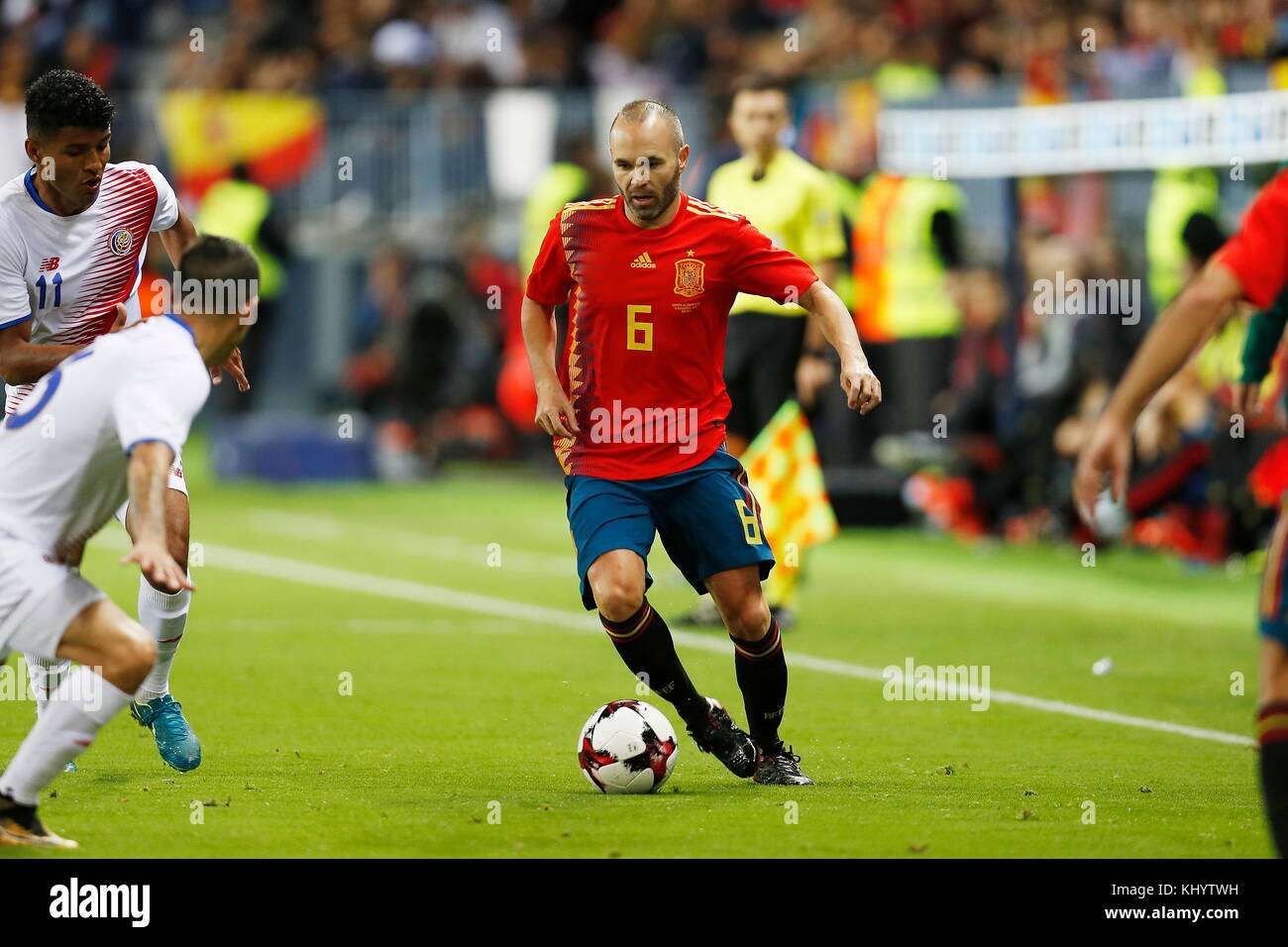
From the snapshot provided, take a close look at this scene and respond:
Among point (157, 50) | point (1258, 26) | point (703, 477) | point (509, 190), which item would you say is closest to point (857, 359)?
point (703, 477)

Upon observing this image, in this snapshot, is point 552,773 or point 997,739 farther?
point 997,739

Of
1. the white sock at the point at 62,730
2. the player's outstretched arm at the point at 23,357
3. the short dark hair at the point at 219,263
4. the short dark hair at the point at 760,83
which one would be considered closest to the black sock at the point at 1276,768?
the short dark hair at the point at 219,263

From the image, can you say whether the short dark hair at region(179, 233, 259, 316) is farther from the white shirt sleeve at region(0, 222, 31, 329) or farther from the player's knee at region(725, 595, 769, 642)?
the player's knee at region(725, 595, 769, 642)

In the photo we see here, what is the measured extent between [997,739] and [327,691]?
302 cm

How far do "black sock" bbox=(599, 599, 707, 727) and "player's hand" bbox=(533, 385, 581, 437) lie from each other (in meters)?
0.65

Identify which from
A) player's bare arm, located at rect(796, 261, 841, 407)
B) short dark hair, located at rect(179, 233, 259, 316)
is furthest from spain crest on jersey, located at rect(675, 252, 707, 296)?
player's bare arm, located at rect(796, 261, 841, 407)

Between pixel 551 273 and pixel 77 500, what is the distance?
78.8 inches

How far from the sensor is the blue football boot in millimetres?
7098

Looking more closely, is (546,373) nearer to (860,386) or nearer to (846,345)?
(846,345)

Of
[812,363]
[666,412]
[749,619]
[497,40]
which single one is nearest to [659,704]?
[749,619]

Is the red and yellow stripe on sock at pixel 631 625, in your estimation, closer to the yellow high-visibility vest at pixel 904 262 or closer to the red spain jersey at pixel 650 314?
the red spain jersey at pixel 650 314

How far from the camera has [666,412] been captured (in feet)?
23.0
